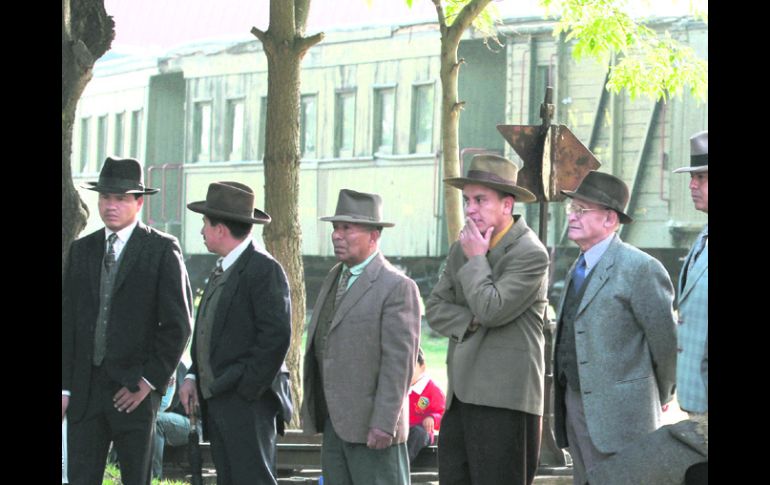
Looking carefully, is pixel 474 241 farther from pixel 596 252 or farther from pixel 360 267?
pixel 360 267

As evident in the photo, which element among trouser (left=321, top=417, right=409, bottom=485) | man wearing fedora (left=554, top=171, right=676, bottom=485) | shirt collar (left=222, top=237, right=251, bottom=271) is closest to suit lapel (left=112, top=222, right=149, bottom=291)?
shirt collar (left=222, top=237, right=251, bottom=271)

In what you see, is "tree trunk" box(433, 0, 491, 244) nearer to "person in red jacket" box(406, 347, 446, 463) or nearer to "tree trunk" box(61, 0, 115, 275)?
"person in red jacket" box(406, 347, 446, 463)

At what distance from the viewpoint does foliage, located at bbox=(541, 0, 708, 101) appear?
13.2 m

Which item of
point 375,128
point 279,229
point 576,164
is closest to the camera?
point 576,164

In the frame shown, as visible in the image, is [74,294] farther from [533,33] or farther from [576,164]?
[533,33]

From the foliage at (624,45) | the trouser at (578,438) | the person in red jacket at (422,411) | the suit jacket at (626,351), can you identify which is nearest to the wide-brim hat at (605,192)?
the suit jacket at (626,351)

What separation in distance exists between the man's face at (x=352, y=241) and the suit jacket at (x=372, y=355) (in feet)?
0.32

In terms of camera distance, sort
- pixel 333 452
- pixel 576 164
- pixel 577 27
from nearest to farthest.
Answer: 1. pixel 333 452
2. pixel 576 164
3. pixel 577 27

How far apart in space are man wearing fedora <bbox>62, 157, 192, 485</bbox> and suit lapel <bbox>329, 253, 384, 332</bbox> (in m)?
0.90

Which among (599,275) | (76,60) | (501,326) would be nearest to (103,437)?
(501,326)

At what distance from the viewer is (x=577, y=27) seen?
1338 cm
